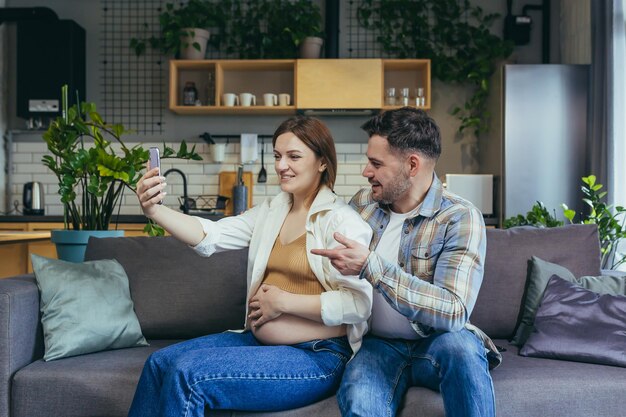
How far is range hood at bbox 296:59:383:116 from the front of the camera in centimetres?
541

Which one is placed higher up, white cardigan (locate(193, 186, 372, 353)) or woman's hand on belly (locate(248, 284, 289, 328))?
white cardigan (locate(193, 186, 372, 353))

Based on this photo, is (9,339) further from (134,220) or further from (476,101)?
(476,101)

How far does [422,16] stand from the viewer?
18.6ft

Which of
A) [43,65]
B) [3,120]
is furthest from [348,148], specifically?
[3,120]

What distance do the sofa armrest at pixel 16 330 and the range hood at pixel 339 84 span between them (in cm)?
340

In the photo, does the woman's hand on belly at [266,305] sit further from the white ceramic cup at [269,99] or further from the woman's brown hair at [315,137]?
the white ceramic cup at [269,99]

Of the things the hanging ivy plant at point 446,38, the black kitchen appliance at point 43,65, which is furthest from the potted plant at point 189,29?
the hanging ivy plant at point 446,38

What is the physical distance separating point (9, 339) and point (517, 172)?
12.3ft

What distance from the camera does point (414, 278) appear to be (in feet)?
Answer: 5.87

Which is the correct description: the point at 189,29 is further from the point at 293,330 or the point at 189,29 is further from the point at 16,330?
the point at 293,330

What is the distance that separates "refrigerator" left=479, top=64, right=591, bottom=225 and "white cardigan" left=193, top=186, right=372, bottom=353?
3114mm

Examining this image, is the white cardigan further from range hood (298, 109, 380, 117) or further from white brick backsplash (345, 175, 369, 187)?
white brick backsplash (345, 175, 369, 187)

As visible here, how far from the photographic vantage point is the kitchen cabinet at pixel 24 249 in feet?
14.3

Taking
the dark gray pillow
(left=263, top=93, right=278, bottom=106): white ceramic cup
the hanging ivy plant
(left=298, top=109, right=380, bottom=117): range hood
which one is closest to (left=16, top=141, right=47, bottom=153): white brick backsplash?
(left=263, top=93, right=278, bottom=106): white ceramic cup
